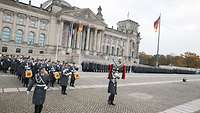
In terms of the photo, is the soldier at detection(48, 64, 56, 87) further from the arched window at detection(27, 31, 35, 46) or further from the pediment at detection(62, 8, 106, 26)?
the pediment at detection(62, 8, 106, 26)

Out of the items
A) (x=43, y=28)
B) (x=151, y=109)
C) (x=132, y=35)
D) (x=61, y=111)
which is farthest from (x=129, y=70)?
(x=132, y=35)

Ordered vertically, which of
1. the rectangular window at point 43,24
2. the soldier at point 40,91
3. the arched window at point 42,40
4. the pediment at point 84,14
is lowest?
the soldier at point 40,91

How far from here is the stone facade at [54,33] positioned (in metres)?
60.2

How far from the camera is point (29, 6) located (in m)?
63.8

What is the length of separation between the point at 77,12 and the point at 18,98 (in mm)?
61195

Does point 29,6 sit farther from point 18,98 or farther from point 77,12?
point 18,98

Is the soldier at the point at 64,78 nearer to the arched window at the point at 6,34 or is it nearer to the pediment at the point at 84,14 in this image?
the arched window at the point at 6,34

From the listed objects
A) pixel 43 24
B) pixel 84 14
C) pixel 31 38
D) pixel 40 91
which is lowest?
pixel 40 91

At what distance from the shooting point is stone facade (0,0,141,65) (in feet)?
198

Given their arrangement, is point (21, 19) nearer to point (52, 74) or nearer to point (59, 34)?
point (59, 34)

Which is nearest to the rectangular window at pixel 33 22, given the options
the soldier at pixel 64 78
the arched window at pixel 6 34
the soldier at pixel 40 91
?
the arched window at pixel 6 34

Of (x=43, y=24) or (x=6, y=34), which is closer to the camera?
(x=6, y=34)

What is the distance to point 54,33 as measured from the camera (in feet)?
232

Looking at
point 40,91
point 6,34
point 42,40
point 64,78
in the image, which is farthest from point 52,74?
point 42,40
